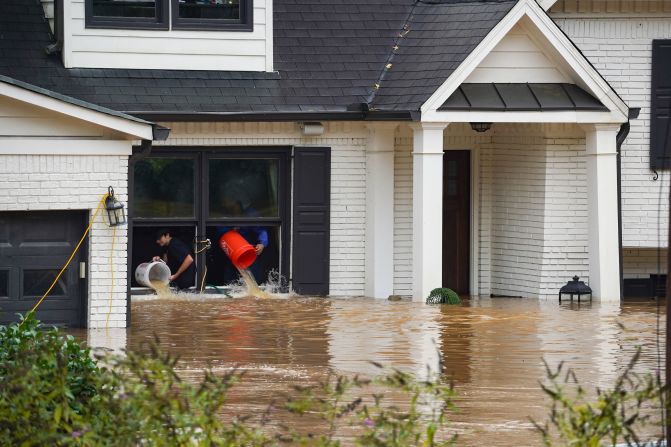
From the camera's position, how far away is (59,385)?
8562mm

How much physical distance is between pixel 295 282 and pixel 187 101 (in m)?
3.00

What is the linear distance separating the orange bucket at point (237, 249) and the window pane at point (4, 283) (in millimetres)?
4551

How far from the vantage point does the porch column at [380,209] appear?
866 inches

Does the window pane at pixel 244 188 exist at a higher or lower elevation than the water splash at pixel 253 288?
higher

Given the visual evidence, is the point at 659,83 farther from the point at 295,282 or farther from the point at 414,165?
the point at 295,282

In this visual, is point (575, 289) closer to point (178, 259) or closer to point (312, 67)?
point (312, 67)

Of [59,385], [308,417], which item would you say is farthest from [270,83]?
[59,385]

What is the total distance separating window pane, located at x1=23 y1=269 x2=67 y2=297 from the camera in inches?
708

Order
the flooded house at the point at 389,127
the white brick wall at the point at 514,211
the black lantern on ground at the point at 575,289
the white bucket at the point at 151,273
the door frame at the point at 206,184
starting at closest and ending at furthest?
the flooded house at the point at 389,127, the white bucket at the point at 151,273, the black lantern on ground at the point at 575,289, the door frame at the point at 206,184, the white brick wall at the point at 514,211

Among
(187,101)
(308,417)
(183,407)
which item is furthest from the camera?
(187,101)

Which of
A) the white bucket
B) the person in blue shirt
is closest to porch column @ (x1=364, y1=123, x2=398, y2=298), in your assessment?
the person in blue shirt

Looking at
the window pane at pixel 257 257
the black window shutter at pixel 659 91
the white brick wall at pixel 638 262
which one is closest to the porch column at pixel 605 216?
the black window shutter at pixel 659 91

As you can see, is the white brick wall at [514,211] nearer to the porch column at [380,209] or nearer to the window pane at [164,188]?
the porch column at [380,209]

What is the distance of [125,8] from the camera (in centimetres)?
2138
